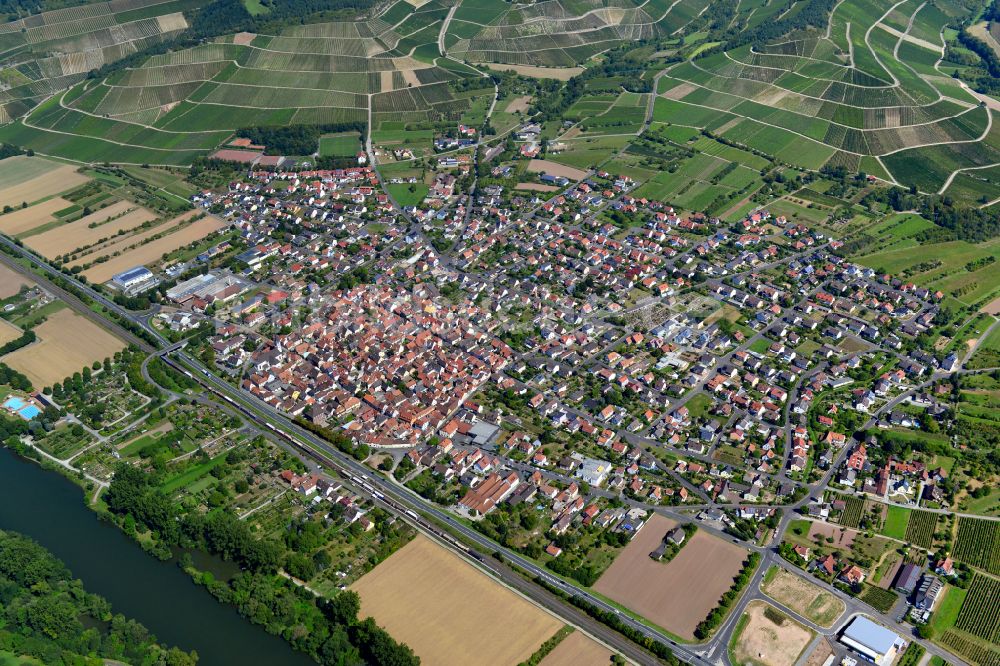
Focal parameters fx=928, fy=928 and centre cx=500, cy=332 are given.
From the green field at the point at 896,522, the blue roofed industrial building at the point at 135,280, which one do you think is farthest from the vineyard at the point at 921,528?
the blue roofed industrial building at the point at 135,280

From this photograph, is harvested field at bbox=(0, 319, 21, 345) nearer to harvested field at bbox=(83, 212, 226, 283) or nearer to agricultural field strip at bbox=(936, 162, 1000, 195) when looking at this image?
harvested field at bbox=(83, 212, 226, 283)

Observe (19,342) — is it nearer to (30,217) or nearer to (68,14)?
(30,217)

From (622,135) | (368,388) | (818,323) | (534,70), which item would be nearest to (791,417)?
(818,323)

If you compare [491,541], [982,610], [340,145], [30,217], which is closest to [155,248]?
[30,217]

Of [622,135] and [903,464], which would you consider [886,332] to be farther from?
[622,135]

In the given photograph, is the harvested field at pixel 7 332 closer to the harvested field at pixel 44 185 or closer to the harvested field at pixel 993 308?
the harvested field at pixel 44 185
